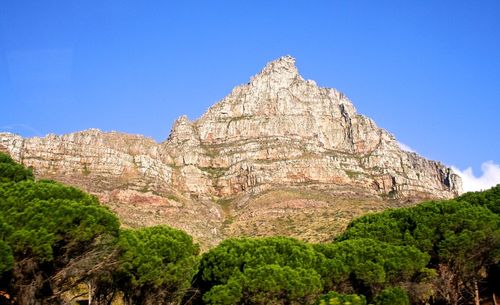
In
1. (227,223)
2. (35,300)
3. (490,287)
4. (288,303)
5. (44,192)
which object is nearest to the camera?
(35,300)

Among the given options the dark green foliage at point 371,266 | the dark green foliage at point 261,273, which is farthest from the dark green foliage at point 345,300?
the dark green foliage at point 371,266

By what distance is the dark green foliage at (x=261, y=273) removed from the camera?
3338 cm

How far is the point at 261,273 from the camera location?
33.6 m

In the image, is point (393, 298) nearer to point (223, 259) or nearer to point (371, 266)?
point (371, 266)

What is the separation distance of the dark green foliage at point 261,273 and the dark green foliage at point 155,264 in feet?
6.07

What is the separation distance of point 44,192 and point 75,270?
4.90 metres

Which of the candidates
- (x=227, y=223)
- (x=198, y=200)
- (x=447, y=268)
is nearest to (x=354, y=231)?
(x=447, y=268)

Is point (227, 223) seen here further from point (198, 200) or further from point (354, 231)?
point (354, 231)

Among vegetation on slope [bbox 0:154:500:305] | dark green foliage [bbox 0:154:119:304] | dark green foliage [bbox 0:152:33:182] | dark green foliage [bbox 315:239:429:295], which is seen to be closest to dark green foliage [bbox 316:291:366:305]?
vegetation on slope [bbox 0:154:500:305]

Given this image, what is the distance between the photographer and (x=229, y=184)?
167125 millimetres

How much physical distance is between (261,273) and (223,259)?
3.98m

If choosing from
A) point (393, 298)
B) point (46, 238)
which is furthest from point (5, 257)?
point (393, 298)

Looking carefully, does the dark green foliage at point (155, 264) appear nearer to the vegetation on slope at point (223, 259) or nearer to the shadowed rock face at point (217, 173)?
the vegetation on slope at point (223, 259)

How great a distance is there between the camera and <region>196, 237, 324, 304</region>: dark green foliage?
33.4 m
